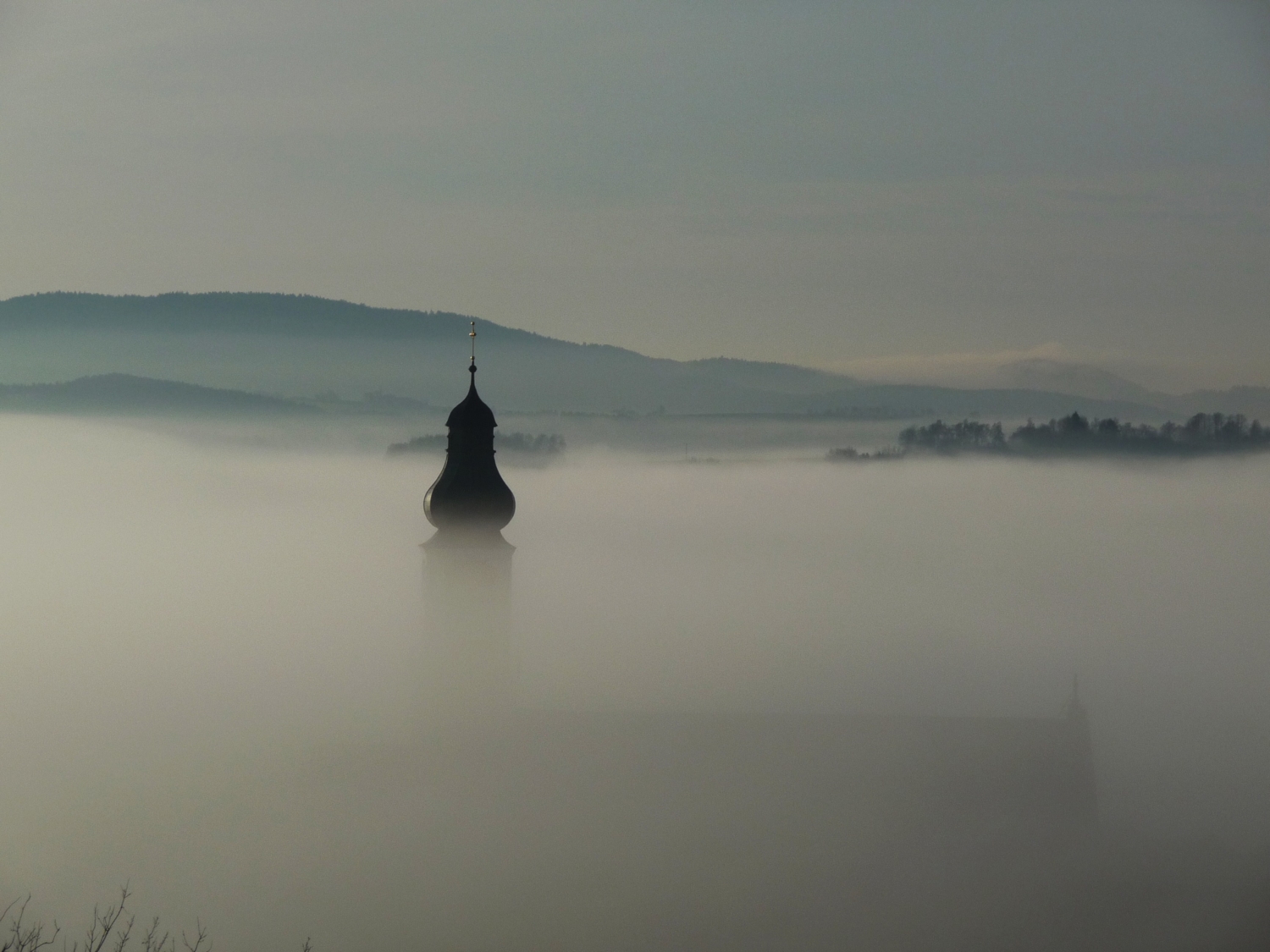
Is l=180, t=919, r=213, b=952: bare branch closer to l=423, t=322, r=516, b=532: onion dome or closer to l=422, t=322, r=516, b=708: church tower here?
l=422, t=322, r=516, b=708: church tower

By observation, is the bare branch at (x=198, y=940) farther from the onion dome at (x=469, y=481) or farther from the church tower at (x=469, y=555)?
the onion dome at (x=469, y=481)

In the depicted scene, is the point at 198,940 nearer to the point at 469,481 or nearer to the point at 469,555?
the point at 469,555

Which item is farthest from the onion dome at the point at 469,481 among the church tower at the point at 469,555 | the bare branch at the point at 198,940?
the bare branch at the point at 198,940

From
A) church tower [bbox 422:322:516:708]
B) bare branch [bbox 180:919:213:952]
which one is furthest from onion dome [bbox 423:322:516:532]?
bare branch [bbox 180:919:213:952]

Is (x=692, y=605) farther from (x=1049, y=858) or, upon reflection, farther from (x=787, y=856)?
(x=1049, y=858)

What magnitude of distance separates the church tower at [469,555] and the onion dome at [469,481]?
11 millimetres

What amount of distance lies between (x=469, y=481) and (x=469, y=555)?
3.36 ft

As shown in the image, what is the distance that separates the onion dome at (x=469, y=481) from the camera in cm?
1532

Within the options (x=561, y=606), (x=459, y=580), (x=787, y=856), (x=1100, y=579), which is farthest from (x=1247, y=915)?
(x=459, y=580)

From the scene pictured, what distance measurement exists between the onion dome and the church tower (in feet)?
0.04

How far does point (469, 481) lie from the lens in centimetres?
1547

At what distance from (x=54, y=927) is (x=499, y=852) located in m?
4.39

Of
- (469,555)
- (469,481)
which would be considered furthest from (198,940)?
(469,481)

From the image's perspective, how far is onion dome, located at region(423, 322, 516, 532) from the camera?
15.3 m
